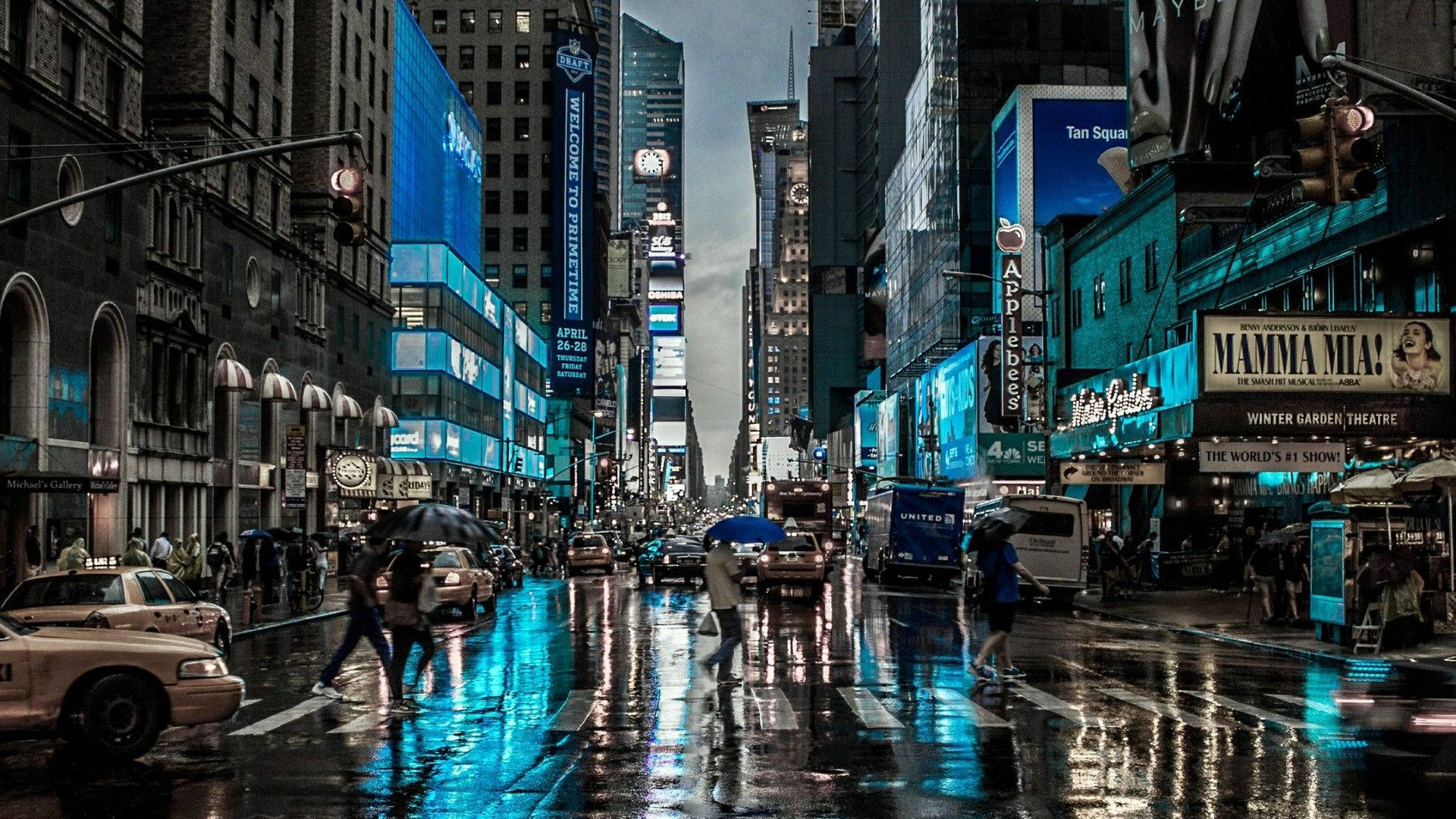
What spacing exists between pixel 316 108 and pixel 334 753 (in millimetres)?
49823

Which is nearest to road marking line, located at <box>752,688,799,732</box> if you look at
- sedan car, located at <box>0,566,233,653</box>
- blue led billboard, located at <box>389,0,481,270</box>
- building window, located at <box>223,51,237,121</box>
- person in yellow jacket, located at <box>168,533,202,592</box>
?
sedan car, located at <box>0,566,233,653</box>

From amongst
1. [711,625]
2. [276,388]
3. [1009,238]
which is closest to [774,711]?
[711,625]

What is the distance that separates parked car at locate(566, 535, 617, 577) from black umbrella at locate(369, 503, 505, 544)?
43220 mm

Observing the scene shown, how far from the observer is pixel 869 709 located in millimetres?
15945

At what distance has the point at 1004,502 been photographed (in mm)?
40062

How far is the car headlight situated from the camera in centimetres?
1269

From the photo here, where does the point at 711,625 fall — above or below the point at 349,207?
below

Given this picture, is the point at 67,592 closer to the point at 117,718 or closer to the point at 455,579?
the point at 117,718

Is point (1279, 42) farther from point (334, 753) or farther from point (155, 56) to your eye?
point (334, 753)

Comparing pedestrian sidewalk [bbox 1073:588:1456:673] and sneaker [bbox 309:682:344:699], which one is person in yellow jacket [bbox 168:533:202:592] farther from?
pedestrian sidewalk [bbox 1073:588:1456:673]

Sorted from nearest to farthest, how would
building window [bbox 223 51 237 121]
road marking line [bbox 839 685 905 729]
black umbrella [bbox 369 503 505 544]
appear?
road marking line [bbox 839 685 905 729]
black umbrella [bbox 369 503 505 544]
building window [bbox 223 51 237 121]

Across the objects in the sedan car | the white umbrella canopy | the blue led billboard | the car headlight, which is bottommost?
the car headlight

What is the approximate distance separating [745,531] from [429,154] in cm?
6908

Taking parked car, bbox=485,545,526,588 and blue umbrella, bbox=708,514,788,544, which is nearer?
blue umbrella, bbox=708,514,788,544
